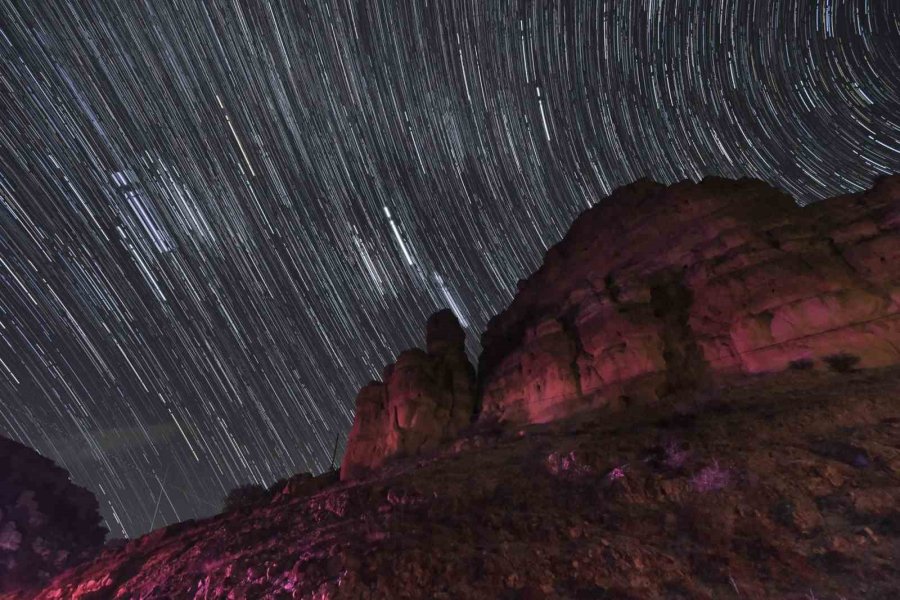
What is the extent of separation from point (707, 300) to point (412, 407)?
48.7 ft

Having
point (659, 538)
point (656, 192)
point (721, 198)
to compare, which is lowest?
point (659, 538)

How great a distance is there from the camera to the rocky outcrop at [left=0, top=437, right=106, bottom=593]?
1508 inches

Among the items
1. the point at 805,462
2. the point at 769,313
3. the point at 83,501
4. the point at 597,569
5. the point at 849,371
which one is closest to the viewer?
the point at 597,569

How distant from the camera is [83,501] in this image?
164 feet

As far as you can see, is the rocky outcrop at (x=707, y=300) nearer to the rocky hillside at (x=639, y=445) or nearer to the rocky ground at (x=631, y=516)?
the rocky hillside at (x=639, y=445)

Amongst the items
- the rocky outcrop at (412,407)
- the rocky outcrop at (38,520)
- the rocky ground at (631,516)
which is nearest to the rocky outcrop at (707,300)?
the rocky ground at (631,516)

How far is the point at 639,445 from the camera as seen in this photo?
1496 cm

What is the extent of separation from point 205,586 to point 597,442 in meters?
14.1

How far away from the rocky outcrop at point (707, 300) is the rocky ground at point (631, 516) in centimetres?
140

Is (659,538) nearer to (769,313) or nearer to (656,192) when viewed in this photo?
(769,313)

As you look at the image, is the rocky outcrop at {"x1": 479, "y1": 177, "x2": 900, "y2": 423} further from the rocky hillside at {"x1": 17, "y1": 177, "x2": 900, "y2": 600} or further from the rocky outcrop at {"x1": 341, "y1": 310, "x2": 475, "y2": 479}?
the rocky outcrop at {"x1": 341, "y1": 310, "x2": 475, "y2": 479}

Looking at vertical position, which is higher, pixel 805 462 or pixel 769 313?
pixel 769 313

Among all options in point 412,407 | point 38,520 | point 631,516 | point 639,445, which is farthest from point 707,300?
point 38,520

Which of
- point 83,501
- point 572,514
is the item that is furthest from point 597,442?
point 83,501
